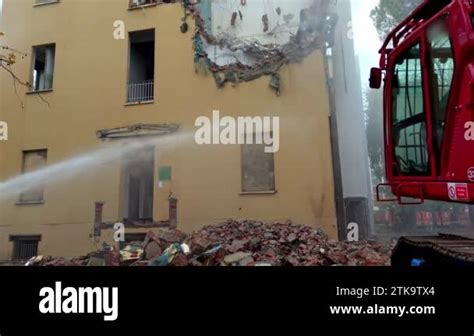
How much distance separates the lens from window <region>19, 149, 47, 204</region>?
12.4 m

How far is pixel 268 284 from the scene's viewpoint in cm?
229

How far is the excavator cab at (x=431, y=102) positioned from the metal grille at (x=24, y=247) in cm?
1158

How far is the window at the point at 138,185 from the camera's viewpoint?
12109mm

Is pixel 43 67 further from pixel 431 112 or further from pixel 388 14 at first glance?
pixel 431 112

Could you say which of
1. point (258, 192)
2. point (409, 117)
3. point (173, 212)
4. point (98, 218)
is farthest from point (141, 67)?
point (409, 117)

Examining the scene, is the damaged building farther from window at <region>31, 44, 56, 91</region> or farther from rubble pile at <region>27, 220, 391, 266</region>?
rubble pile at <region>27, 220, 391, 266</region>

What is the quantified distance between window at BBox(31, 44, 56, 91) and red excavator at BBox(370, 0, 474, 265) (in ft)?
40.1

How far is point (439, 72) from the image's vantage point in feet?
10.4

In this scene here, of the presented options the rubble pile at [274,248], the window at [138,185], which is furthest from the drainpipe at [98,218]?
the rubble pile at [274,248]

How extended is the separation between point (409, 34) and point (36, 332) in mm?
3747

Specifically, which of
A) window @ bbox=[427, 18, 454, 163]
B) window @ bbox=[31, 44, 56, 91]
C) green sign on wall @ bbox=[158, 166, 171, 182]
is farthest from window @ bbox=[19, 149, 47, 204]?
window @ bbox=[427, 18, 454, 163]

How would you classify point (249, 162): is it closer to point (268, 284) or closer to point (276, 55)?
point (276, 55)

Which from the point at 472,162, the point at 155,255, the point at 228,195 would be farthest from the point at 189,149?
the point at 472,162

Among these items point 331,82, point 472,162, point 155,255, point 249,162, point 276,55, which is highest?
point 276,55
